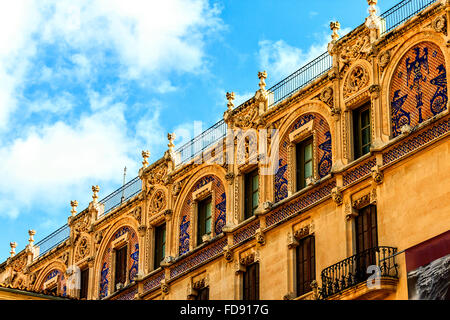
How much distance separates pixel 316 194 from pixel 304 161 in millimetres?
1863

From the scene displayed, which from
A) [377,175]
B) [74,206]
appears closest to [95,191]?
[74,206]

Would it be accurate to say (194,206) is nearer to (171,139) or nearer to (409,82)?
(171,139)

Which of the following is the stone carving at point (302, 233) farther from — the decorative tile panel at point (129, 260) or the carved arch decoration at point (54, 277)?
the carved arch decoration at point (54, 277)

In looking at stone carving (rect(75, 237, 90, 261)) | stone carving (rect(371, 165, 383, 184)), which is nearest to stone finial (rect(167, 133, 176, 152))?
stone carving (rect(75, 237, 90, 261))

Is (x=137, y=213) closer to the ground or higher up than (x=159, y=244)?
higher up

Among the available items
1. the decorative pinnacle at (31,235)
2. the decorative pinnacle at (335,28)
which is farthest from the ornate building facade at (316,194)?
the decorative pinnacle at (31,235)

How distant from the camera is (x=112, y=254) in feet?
150

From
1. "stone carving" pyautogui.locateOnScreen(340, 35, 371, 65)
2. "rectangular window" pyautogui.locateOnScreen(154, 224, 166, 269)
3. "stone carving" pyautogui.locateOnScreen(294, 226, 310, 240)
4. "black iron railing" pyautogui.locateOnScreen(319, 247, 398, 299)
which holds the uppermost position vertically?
"stone carving" pyautogui.locateOnScreen(340, 35, 371, 65)

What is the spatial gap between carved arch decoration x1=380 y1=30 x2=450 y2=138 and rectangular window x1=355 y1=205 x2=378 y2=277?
234 cm

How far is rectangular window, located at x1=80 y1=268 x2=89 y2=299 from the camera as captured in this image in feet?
153

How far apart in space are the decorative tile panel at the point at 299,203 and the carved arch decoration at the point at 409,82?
105 inches

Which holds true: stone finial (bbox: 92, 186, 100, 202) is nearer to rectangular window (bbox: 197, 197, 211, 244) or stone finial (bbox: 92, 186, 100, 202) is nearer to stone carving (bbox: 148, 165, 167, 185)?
stone carving (bbox: 148, 165, 167, 185)

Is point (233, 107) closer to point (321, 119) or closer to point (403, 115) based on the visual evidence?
point (321, 119)

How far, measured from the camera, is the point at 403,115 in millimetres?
34688
